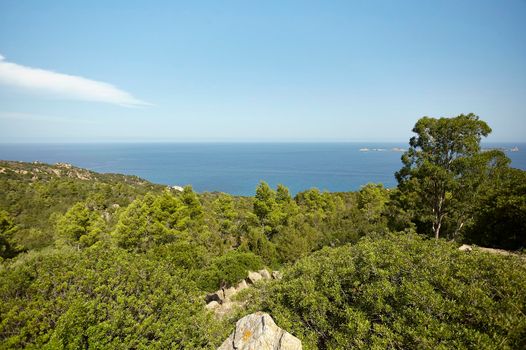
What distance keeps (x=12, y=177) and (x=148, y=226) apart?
1560 inches

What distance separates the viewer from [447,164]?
52.3 ft

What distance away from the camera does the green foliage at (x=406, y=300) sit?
19.0 ft

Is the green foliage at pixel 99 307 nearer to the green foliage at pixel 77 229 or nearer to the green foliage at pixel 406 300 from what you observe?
the green foliage at pixel 406 300

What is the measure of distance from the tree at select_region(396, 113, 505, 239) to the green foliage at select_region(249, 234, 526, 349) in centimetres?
809

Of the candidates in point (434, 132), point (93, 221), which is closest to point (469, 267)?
point (434, 132)

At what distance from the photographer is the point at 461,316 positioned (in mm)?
6184

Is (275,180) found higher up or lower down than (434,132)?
lower down

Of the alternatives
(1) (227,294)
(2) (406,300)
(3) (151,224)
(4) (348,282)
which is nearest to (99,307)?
(4) (348,282)

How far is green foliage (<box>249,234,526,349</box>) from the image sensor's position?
19.0 ft

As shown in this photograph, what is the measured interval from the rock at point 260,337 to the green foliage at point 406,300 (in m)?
0.46

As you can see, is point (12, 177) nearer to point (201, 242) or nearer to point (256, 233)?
point (201, 242)

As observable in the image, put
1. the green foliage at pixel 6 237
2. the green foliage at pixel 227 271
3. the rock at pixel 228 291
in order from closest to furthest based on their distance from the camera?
the green foliage at pixel 227 271 → the rock at pixel 228 291 → the green foliage at pixel 6 237

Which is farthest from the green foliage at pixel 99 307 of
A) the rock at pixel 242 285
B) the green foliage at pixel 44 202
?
the green foliage at pixel 44 202

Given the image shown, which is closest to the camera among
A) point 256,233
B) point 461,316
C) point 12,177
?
point 461,316
